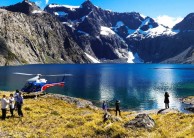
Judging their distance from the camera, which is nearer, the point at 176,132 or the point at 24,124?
the point at 176,132

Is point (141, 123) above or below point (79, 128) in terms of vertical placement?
above

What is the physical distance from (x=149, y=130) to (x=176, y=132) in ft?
7.03

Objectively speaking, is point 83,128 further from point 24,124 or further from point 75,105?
point 75,105

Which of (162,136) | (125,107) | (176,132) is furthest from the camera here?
(125,107)

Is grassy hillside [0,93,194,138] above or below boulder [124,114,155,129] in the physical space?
below

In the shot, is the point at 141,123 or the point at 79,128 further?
the point at 79,128

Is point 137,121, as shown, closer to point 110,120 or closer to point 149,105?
point 110,120

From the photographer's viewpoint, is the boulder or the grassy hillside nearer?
the grassy hillside

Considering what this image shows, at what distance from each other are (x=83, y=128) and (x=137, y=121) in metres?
4.61

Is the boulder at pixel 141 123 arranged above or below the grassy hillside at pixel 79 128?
above

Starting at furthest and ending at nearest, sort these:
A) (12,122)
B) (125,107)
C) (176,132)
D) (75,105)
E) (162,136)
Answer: (125,107), (75,105), (12,122), (176,132), (162,136)

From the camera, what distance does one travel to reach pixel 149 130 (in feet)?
77.1

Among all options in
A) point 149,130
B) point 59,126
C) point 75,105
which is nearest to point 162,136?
point 149,130

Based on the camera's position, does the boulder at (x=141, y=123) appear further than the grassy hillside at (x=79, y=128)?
Yes
